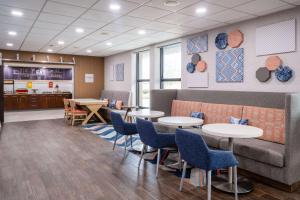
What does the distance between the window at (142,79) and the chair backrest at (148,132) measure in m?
4.83

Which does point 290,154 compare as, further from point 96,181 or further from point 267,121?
point 96,181

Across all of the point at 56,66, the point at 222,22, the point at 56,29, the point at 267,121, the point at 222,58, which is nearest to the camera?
the point at 267,121

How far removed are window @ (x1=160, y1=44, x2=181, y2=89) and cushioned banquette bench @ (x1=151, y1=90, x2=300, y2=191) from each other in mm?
1151

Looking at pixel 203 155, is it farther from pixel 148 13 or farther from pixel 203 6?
pixel 148 13

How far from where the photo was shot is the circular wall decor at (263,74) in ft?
14.0

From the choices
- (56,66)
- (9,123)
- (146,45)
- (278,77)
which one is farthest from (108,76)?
(278,77)

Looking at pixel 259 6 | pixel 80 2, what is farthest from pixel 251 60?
pixel 80 2

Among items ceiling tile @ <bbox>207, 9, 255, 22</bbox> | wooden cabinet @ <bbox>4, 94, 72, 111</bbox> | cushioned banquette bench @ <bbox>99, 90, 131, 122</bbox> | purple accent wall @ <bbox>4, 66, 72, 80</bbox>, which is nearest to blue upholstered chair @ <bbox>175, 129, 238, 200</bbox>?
ceiling tile @ <bbox>207, 9, 255, 22</bbox>

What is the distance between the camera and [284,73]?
4.01 metres

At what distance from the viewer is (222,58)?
5098mm

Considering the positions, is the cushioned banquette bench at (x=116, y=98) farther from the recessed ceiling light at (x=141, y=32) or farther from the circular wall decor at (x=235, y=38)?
the circular wall decor at (x=235, y=38)

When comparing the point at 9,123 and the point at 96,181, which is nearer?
the point at 96,181

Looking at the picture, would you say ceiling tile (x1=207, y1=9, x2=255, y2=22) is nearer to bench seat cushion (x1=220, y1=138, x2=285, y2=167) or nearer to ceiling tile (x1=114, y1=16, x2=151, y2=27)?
ceiling tile (x1=114, y1=16, x2=151, y2=27)

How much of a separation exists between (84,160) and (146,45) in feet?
15.4
